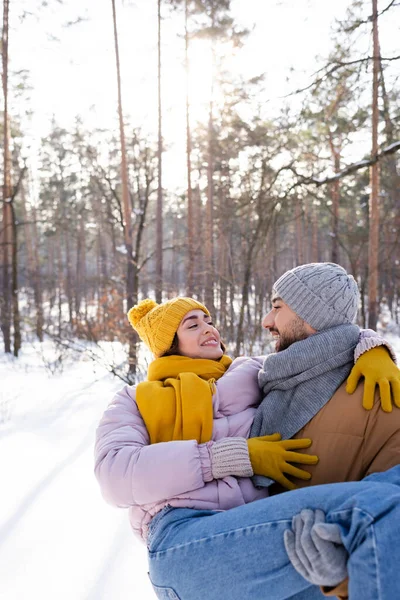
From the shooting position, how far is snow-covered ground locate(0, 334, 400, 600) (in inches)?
82.4

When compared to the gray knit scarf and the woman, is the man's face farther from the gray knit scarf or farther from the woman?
the woman

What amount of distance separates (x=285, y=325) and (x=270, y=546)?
83 cm

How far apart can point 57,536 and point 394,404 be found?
6.88 ft

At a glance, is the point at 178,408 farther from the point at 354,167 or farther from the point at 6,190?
the point at 6,190

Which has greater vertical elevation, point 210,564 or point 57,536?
point 210,564

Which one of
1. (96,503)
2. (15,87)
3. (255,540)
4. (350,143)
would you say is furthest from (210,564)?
(15,87)

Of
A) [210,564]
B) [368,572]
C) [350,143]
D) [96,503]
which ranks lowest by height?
[96,503]

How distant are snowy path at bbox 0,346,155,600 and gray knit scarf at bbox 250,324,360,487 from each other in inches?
45.2

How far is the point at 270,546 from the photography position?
118 centimetres

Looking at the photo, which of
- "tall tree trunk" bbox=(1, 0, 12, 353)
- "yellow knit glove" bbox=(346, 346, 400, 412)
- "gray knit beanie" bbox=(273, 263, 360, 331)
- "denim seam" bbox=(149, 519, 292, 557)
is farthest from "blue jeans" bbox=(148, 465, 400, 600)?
"tall tree trunk" bbox=(1, 0, 12, 353)

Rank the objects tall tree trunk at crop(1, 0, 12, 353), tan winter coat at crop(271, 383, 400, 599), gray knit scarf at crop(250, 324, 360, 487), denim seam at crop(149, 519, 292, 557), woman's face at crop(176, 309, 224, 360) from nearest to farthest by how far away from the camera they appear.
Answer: denim seam at crop(149, 519, 292, 557) → tan winter coat at crop(271, 383, 400, 599) → gray knit scarf at crop(250, 324, 360, 487) → woman's face at crop(176, 309, 224, 360) → tall tree trunk at crop(1, 0, 12, 353)

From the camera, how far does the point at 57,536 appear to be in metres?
2.53

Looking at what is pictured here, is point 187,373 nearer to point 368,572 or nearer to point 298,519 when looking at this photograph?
point 298,519

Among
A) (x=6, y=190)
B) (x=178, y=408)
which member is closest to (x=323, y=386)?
(x=178, y=408)
